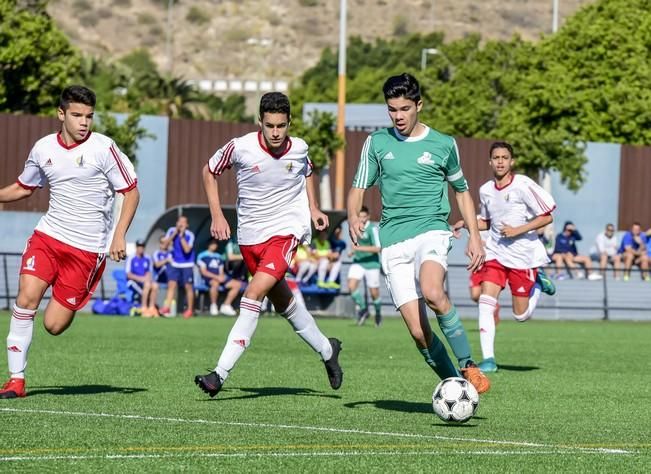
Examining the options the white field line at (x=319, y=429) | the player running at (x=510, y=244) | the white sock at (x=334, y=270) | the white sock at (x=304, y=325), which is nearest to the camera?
the white field line at (x=319, y=429)

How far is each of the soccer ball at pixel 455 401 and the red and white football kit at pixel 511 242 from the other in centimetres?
584

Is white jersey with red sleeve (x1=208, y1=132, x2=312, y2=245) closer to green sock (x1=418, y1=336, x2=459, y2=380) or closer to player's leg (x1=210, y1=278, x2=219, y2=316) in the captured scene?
green sock (x1=418, y1=336, x2=459, y2=380)

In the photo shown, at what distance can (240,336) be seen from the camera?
1141cm

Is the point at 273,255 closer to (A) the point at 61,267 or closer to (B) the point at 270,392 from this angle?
(B) the point at 270,392

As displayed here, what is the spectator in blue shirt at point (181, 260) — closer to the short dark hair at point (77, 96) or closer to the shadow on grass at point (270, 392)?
the shadow on grass at point (270, 392)

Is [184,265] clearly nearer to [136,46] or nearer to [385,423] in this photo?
[385,423]

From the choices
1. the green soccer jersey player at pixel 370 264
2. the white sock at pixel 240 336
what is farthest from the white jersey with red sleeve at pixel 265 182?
the green soccer jersey player at pixel 370 264

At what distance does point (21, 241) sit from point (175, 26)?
86.3m

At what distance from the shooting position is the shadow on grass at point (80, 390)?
1171 cm

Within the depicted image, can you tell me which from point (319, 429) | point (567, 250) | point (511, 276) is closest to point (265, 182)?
point (319, 429)

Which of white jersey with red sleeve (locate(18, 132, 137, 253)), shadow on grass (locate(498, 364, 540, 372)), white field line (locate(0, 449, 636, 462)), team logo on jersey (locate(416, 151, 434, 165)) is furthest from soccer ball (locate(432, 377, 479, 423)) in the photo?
shadow on grass (locate(498, 364, 540, 372))

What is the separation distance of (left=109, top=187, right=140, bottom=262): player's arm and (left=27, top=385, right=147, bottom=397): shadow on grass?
1315 mm

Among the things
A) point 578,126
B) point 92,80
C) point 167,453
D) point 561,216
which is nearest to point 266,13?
point 92,80

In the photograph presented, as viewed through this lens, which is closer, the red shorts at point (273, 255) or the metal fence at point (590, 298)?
the red shorts at point (273, 255)
